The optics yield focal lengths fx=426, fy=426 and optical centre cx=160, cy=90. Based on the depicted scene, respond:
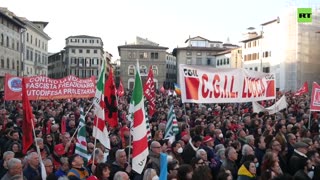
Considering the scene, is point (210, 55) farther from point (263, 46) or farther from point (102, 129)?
point (102, 129)

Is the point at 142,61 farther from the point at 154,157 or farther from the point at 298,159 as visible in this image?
the point at 298,159

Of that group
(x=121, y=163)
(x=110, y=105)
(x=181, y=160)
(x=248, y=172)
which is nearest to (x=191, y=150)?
(x=181, y=160)

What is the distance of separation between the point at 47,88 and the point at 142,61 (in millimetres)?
71768

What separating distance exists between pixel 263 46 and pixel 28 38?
32711 mm

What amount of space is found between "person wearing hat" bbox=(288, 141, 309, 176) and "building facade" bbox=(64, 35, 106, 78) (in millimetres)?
91233

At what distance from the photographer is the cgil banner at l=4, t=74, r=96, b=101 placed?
17312 millimetres

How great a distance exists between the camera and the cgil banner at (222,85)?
10.4m

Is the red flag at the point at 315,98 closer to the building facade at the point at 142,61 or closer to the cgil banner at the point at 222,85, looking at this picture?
the cgil banner at the point at 222,85

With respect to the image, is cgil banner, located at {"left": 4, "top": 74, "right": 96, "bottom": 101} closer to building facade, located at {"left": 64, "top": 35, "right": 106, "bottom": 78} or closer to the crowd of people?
the crowd of people

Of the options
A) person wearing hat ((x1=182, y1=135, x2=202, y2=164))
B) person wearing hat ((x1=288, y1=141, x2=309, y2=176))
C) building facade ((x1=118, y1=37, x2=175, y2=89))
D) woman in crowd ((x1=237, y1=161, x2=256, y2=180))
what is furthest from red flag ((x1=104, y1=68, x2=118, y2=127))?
building facade ((x1=118, y1=37, x2=175, y2=89))

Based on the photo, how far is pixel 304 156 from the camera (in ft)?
23.5

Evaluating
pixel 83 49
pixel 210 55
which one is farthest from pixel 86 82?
pixel 83 49

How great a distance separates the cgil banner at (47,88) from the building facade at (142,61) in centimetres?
6633
